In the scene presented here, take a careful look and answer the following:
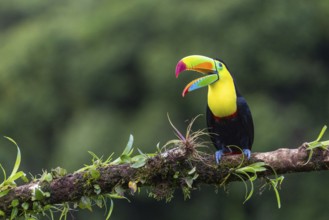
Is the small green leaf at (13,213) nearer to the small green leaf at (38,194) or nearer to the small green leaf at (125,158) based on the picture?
the small green leaf at (38,194)

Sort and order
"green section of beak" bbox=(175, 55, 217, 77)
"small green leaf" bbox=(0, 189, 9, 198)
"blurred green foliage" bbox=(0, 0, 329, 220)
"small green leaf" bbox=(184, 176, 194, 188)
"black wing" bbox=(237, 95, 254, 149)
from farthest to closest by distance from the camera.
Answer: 1. "blurred green foliage" bbox=(0, 0, 329, 220)
2. "black wing" bbox=(237, 95, 254, 149)
3. "green section of beak" bbox=(175, 55, 217, 77)
4. "small green leaf" bbox=(0, 189, 9, 198)
5. "small green leaf" bbox=(184, 176, 194, 188)

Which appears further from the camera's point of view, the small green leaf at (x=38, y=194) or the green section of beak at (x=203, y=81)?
the green section of beak at (x=203, y=81)

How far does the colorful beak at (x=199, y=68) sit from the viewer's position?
5.21 metres

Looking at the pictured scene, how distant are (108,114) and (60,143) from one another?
1190 mm

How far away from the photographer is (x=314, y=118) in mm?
13328

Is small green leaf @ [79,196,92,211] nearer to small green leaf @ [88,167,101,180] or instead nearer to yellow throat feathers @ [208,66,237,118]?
small green leaf @ [88,167,101,180]

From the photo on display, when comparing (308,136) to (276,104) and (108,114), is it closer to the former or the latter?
(276,104)

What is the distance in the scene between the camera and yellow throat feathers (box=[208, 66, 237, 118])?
5.39 m

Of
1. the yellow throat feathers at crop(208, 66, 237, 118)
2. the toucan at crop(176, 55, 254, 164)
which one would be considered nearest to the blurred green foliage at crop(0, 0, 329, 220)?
the toucan at crop(176, 55, 254, 164)

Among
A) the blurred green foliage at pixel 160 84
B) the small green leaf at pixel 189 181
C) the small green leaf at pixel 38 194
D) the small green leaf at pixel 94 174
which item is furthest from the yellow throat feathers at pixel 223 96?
the blurred green foliage at pixel 160 84

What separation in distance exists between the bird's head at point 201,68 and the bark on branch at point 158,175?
84 centimetres

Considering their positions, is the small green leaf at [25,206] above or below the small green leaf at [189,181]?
below

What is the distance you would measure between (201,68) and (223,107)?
0.95 feet

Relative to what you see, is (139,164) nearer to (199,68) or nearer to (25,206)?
(25,206)
